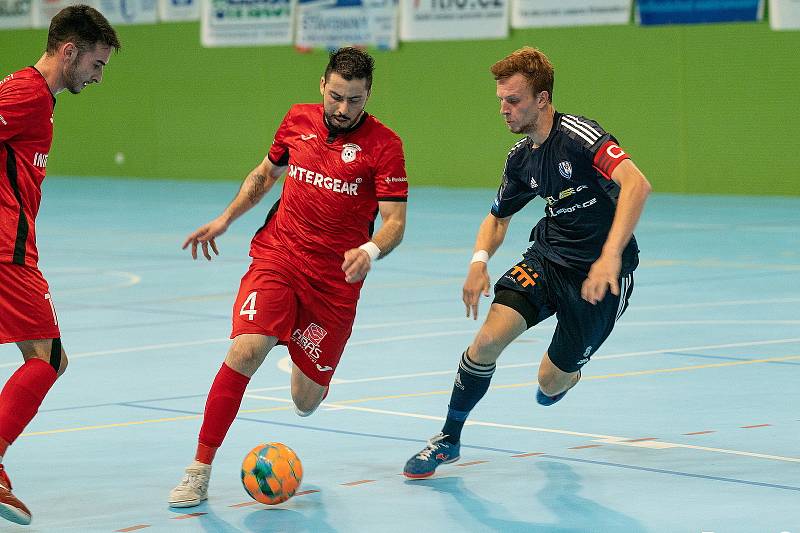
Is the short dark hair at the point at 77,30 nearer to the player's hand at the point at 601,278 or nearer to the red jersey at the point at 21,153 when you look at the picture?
the red jersey at the point at 21,153

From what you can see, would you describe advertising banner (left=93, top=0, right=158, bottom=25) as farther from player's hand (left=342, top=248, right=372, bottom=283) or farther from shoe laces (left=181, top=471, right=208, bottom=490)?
shoe laces (left=181, top=471, right=208, bottom=490)

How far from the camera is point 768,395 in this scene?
977cm

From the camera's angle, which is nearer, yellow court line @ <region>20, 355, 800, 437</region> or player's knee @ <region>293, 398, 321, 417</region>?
player's knee @ <region>293, 398, 321, 417</region>

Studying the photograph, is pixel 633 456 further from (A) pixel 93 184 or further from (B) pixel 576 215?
(A) pixel 93 184

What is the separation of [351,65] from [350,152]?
477 mm

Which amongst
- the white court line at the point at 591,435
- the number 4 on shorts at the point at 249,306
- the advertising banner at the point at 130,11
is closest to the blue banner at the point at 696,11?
the advertising banner at the point at 130,11

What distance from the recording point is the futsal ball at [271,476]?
6.99 metres

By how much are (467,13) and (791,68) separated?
23.3 ft

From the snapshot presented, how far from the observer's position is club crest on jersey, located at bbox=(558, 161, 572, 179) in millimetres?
8000

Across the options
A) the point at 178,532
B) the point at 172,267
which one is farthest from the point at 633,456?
the point at 172,267

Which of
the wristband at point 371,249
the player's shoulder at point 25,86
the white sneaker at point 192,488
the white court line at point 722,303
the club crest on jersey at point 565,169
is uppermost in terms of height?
the player's shoulder at point 25,86

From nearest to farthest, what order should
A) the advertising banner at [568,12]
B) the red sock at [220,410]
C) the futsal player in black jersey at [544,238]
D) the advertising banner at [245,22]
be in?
the red sock at [220,410] → the futsal player in black jersey at [544,238] → the advertising banner at [568,12] → the advertising banner at [245,22]

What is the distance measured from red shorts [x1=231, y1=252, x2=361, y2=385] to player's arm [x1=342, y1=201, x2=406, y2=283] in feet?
0.81

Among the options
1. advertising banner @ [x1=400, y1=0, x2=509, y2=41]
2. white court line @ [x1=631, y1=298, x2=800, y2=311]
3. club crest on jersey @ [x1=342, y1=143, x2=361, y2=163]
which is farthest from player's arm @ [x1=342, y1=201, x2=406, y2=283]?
advertising banner @ [x1=400, y1=0, x2=509, y2=41]
